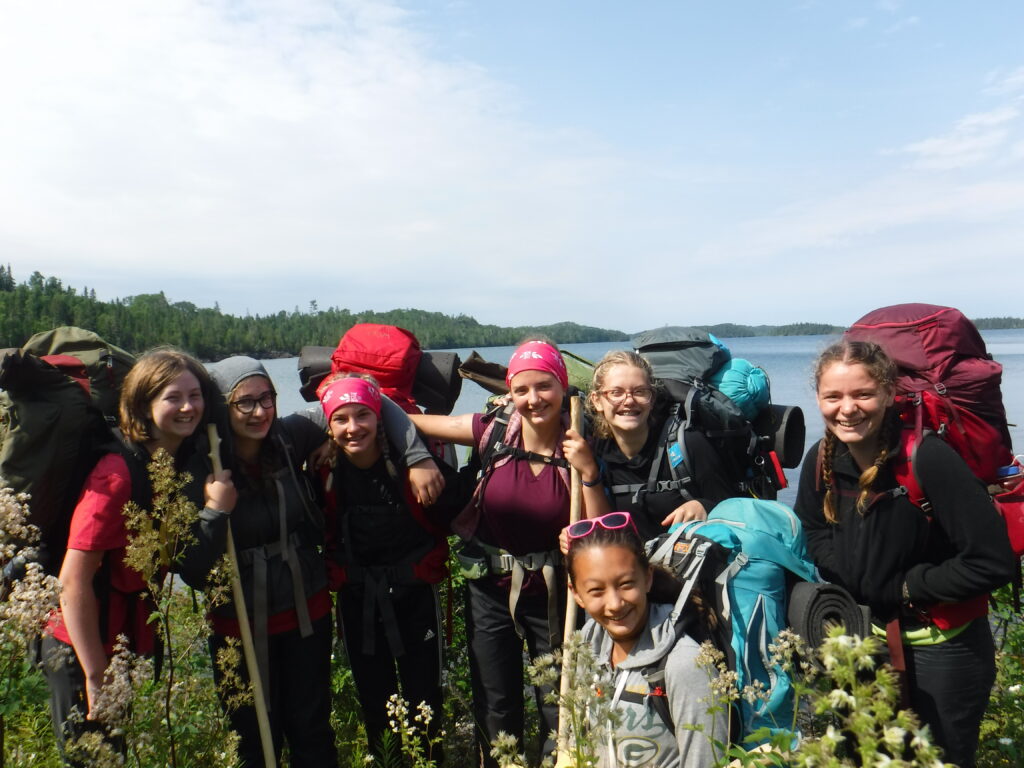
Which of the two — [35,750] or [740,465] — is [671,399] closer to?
[740,465]

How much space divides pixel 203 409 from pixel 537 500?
5.58 feet

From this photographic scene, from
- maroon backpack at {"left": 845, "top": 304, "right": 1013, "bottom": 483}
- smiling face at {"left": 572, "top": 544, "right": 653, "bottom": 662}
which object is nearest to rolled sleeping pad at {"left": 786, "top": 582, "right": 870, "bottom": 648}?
smiling face at {"left": 572, "top": 544, "right": 653, "bottom": 662}

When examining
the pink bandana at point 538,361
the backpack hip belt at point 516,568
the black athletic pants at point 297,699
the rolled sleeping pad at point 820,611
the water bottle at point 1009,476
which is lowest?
the black athletic pants at point 297,699

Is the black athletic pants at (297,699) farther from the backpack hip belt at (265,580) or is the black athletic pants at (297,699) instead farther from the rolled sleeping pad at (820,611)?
the rolled sleeping pad at (820,611)

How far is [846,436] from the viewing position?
3072 millimetres

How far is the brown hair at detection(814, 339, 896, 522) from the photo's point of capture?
3.02 metres

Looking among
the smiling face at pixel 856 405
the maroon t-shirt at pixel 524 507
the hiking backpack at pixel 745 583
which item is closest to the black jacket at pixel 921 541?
the smiling face at pixel 856 405

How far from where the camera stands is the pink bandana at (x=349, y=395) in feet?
12.8

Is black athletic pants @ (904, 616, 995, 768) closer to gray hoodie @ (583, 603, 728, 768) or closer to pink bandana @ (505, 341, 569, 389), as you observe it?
gray hoodie @ (583, 603, 728, 768)

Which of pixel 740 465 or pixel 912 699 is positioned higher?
→ pixel 740 465

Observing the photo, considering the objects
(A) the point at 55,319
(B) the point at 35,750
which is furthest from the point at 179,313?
(B) the point at 35,750

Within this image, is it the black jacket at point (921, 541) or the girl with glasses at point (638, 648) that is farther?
the black jacket at point (921, 541)

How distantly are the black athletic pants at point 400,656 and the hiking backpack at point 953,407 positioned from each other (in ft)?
8.34

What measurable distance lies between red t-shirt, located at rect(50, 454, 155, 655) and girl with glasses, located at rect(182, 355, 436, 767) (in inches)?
18.3
